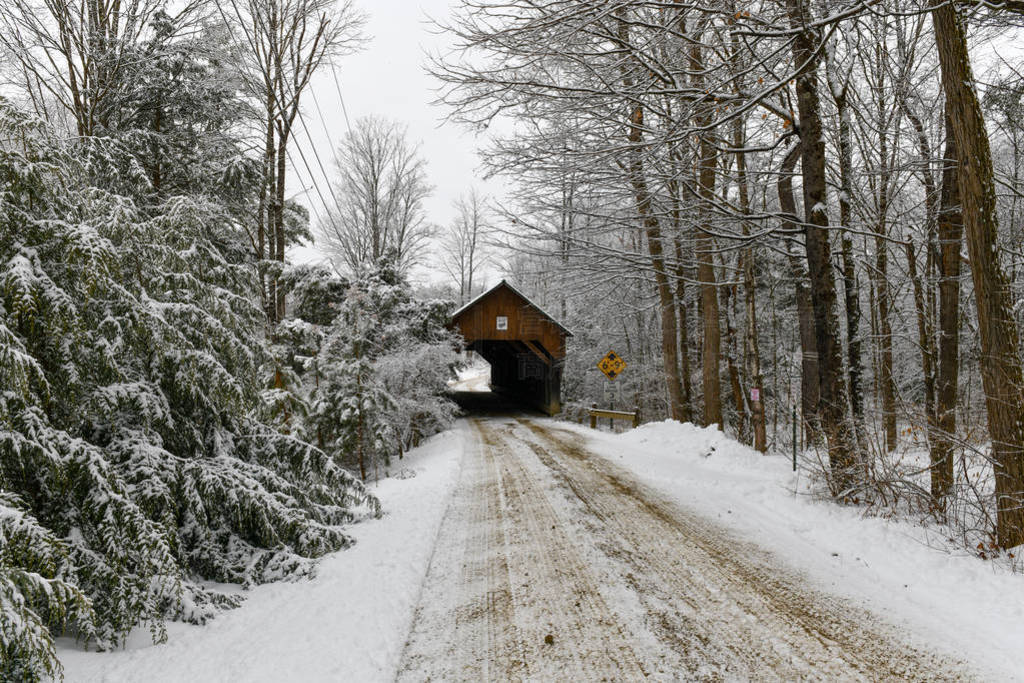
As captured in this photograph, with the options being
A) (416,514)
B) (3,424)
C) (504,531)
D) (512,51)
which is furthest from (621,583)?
(512,51)

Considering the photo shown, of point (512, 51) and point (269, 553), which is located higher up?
point (512, 51)

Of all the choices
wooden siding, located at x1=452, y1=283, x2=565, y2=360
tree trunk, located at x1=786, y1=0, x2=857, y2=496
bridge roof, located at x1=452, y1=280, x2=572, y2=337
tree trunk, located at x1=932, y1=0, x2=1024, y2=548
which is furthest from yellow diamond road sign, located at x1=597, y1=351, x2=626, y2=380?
tree trunk, located at x1=932, y1=0, x2=1024, y2=548

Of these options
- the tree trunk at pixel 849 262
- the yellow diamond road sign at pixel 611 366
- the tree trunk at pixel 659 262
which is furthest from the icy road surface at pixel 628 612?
the yellow diamond road sign at pixel 611 366

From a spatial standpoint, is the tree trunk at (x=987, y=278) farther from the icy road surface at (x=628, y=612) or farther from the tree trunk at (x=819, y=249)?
the icy road surface at (x=628, y=612)

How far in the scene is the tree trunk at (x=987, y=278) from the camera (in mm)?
4086

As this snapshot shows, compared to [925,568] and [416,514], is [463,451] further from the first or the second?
[925,568]

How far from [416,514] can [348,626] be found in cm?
274

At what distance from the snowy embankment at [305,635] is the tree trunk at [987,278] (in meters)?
5.00

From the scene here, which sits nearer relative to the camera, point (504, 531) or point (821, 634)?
point (821, 634)

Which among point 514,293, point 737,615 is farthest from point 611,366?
point 737,615

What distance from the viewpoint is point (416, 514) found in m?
6.14

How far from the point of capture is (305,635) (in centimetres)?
329

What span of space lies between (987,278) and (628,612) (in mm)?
4269

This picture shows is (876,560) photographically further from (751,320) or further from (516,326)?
(516,326)
